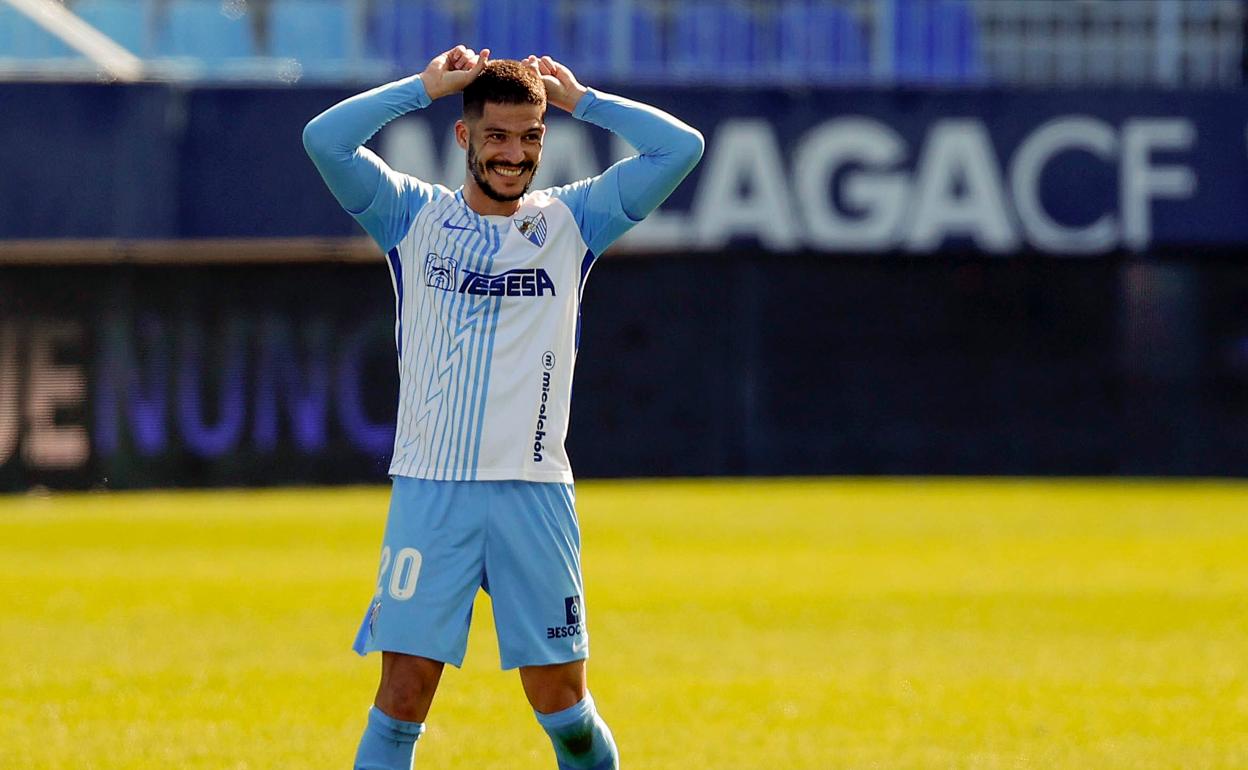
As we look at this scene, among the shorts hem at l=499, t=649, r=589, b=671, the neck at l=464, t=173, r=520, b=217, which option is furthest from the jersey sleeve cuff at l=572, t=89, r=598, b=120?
the shorts hem at l=499, t=649, r=589, b=671

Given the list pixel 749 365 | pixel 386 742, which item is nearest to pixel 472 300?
pixel 386 742

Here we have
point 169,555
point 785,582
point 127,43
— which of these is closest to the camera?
point 785,582

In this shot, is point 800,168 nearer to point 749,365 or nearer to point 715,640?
point 749,365

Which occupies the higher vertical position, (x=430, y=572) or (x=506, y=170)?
(x=506, y=170)

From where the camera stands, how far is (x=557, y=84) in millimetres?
5258

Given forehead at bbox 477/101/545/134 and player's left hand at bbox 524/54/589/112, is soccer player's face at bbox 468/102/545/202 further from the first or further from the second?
player's left hand at bbox 524/54/589/112

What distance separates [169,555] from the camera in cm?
1497

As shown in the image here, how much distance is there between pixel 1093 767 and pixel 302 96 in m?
14.0

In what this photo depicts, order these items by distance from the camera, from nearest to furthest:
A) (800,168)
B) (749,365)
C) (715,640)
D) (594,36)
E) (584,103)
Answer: (584,103), (715,640), (749,365), (800,168), (594,36)

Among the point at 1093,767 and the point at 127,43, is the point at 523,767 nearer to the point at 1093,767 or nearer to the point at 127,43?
the point at 1093,767

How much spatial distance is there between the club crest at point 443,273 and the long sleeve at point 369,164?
15 cm

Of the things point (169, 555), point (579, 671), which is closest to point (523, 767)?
point (579, 671)

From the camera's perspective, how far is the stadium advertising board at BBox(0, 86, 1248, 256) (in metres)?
19.3

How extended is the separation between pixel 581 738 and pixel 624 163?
149 cm
